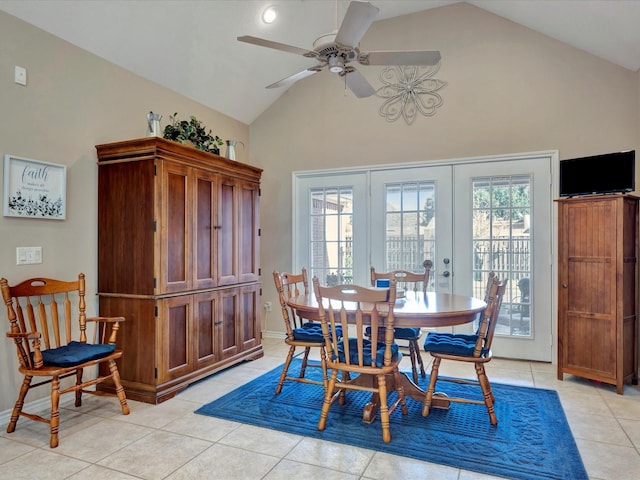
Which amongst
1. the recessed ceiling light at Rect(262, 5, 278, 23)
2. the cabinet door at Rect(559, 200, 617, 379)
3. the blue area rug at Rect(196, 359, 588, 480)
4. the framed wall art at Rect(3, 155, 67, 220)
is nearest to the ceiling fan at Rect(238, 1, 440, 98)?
the recessed ceiling light at Rect(262, 5, 278, 23)

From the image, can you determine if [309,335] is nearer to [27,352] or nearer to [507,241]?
[27,352]

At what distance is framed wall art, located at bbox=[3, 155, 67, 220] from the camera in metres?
2.73

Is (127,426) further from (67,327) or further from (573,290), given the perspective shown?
(573,290)

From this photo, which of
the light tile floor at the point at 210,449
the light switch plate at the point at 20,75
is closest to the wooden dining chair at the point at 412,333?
the light tile floor at the point at 210,449

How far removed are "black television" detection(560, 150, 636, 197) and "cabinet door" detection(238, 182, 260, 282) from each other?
112 inches

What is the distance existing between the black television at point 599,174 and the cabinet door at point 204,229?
3.02m

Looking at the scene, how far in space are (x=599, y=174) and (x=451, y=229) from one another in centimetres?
140

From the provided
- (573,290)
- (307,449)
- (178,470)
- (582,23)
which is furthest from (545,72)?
(178,470)

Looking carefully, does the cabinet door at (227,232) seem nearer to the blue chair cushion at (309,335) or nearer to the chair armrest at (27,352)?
the blue chair cushion at (309,335)

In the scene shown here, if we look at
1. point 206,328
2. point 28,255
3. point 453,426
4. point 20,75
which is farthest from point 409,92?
point 28,255

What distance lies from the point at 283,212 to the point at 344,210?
2.58 feet

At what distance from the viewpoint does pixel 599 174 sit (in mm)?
3328

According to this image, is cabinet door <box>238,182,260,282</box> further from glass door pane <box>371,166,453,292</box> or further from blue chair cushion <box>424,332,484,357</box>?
blue chair cushion <box>424,332,484,357</box>

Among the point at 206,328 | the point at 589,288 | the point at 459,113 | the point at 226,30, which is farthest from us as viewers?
the point at 459,113
